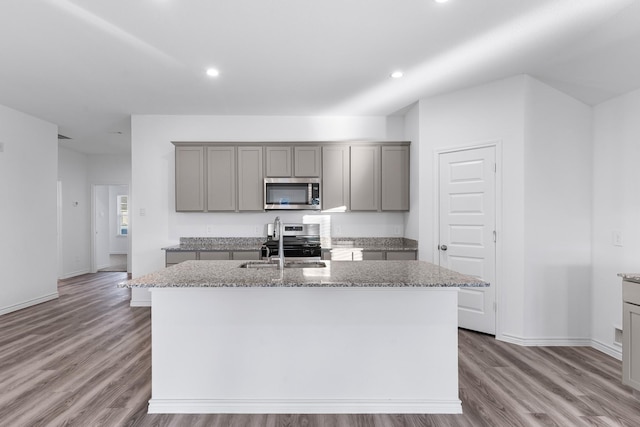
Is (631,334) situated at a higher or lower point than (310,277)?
lower

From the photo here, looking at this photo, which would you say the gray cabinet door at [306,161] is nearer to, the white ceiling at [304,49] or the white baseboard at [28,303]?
the white ceiling at [304,49]

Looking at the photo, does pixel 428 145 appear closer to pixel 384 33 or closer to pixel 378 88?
pixel 378 88

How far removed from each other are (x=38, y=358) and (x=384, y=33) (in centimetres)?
413

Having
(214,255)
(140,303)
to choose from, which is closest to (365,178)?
(214,255)

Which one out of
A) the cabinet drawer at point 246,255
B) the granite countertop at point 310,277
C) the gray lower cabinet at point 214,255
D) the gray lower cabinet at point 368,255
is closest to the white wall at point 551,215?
the gray lower cabinet at point 368,255

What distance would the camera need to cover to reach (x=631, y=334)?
2314 millimetres

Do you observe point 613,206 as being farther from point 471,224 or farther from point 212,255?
point 212,255

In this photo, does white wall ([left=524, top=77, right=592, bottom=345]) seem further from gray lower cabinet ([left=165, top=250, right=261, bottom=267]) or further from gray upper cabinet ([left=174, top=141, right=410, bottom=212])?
gray lower cabinet ([left=165, top=250, right=261, bottom=267])

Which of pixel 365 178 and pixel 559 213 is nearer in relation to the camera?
pixel 559 213

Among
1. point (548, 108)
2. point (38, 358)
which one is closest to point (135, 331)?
point (38, 358)

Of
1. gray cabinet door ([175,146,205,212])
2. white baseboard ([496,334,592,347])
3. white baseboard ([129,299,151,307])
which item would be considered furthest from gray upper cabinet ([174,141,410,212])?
white baseboard ([496,334,592,347])

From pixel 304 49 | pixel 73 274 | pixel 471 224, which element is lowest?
pixel 73 274

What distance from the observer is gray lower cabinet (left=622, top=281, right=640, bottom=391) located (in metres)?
2.28

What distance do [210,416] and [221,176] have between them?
9.94ft
